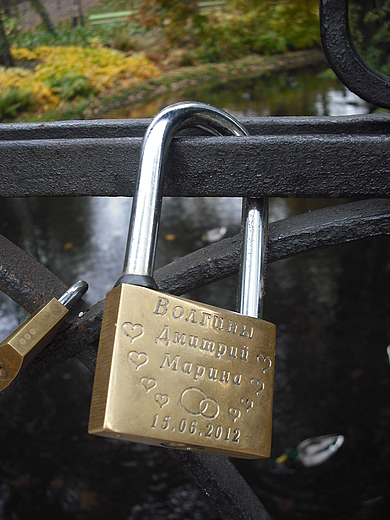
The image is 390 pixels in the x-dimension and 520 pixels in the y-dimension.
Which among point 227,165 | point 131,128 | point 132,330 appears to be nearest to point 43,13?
point 131,128

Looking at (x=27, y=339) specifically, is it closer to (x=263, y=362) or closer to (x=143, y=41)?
(x=263, y=362)

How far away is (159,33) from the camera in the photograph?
2.71 metres

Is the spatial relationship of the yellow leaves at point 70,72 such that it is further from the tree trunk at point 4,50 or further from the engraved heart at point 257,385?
the engraved heart at point 257,385

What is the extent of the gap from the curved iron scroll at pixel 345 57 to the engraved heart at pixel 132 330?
0.39 metres

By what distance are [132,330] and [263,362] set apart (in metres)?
0.15

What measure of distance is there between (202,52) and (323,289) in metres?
1.57

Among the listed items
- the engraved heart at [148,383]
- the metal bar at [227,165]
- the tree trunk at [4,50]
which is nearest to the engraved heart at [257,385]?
the engraved heart at [148,383]

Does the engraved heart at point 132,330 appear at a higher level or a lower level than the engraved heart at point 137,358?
higher

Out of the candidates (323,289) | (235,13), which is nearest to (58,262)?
(323,289)

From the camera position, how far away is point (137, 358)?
1.39 feet

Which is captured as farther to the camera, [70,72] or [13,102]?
[70,72]

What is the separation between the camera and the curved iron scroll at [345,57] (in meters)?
0.55

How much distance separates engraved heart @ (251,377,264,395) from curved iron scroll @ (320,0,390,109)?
14.5 inches

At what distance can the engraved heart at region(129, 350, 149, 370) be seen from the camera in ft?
1.38
